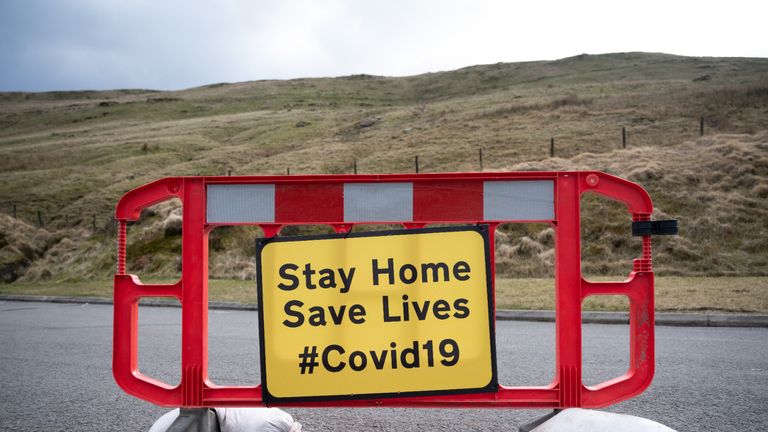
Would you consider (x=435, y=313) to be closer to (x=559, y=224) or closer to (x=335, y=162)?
(x=559, y=224)

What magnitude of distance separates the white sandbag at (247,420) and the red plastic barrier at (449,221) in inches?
9.3

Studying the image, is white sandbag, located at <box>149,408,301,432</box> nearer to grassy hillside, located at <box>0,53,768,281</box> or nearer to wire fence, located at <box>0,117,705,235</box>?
grassy hillside, located at <box>0,53,768,281</box>

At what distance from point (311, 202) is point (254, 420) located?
51.5 inches

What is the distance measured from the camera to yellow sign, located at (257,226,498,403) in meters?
3.08

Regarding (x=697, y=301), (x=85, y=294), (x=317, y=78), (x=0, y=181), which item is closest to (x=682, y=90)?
(x=697, y=301)

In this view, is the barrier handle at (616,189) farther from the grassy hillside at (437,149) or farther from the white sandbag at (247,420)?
the grassy hillside at (437,149)

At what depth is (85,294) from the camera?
16.2 m

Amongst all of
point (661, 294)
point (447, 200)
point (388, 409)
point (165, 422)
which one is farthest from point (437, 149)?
point (165, 422)

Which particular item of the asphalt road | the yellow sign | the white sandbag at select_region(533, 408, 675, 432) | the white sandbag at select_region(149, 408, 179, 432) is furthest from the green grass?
the white sandbag at select_region(149, 408, 179, 432)

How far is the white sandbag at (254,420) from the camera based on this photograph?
3426 mm

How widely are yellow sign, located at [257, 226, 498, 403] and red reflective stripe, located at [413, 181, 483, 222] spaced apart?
0.08 metres

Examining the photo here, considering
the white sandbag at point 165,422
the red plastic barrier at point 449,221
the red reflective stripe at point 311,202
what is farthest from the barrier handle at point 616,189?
the white sandbag at point 165,422

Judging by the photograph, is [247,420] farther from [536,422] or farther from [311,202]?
[536,422]

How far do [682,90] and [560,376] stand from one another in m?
52.4
